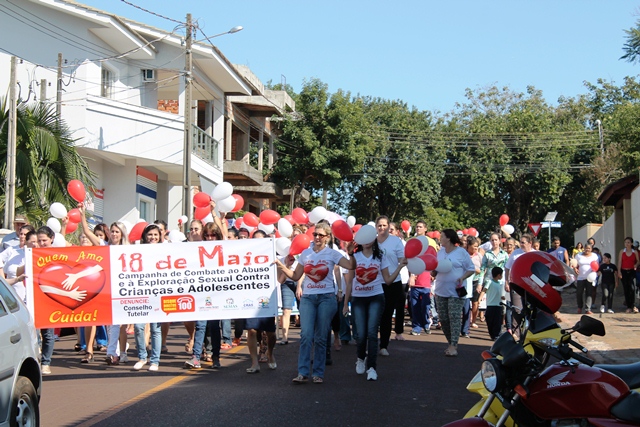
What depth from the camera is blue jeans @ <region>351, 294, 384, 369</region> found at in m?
10.0

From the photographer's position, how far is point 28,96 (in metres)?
24.1

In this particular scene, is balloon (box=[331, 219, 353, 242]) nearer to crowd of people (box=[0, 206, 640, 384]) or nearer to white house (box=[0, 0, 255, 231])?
crowd of people (box=[0, 206, 640, 384])

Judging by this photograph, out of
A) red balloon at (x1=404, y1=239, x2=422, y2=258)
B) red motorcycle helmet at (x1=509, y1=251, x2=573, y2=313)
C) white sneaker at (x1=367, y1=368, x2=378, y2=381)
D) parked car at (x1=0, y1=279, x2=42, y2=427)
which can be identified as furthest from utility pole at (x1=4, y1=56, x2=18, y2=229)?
red motorcycle helmet at (x1=509, y1=251, x2=573, y2=313)

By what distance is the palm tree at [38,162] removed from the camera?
58.1ft

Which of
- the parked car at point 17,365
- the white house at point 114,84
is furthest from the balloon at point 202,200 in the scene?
the white house at point 114,84

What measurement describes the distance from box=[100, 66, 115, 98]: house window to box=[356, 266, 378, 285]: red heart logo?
62.0 feet

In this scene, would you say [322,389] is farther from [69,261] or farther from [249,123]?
[249,123]

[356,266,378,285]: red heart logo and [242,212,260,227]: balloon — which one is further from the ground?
[242,212,260,227]: balloon

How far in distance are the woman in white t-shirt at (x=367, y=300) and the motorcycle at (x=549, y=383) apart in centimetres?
525

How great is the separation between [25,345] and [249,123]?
35.1 meters

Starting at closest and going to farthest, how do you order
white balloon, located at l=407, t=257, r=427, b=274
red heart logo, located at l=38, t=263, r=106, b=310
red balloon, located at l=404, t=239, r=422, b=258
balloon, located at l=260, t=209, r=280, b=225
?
red heart logo, located at l=38, t=263, r=106, b=310 < red balloon, located at l=404, t=239, r=422, b=258 < white balloon, located at l=407, t=257, r=427, b=274 < balloon, located at l=260, t=209, r=280, b=225

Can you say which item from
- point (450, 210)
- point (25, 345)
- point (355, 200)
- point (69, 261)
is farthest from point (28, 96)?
point (450, 210)

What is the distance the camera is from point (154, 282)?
10.6 metres

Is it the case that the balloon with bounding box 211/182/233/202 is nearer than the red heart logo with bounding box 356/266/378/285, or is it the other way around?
the red heart logo with bounding box 356/266/378/285
